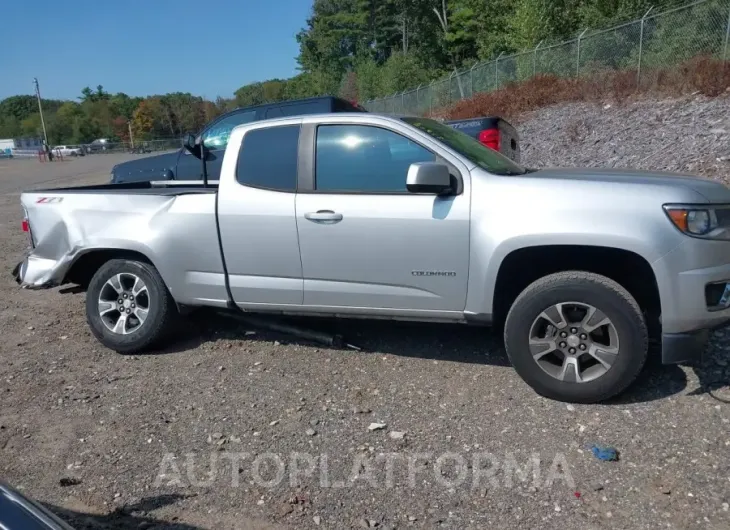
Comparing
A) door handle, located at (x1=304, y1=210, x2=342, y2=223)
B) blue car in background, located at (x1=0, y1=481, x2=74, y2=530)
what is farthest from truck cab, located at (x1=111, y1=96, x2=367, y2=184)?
blue car in background, located at (x1=0, y1=481, x2=74, y2=530)

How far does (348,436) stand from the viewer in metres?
3.64

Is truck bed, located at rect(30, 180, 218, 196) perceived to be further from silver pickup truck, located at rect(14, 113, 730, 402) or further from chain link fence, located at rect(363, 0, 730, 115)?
chain link fence, located at rect(363, 0, 730, 115)

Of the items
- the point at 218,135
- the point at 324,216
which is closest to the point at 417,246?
the point at 324,216

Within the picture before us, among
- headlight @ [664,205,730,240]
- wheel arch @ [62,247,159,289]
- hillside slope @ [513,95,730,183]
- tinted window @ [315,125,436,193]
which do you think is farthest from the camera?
hillside slope @ [513,95,730,183]

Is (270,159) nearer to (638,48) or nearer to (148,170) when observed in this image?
(148,170)

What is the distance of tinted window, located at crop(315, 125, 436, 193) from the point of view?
4195 millimetres

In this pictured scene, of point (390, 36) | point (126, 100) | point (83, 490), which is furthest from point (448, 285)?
point (126, 100)

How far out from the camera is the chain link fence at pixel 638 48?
14.0 meters

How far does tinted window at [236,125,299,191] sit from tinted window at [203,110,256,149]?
5.09 metres

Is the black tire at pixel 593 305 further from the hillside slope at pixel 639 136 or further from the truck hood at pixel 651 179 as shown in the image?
the hillside slope at pixel 639 136

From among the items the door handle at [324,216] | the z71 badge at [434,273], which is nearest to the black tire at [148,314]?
the door handle at [324,216]

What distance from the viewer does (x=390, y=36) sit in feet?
208

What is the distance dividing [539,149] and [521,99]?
202 inches

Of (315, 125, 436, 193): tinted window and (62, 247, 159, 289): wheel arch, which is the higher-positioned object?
(315, 125, 436, 193): tinted window
